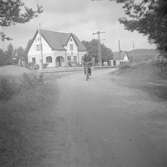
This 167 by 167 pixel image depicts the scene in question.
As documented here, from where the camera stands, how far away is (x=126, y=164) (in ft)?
14.8

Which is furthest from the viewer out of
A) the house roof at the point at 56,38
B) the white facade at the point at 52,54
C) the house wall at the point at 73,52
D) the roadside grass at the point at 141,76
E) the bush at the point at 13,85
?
the house wall at the point at 73,52

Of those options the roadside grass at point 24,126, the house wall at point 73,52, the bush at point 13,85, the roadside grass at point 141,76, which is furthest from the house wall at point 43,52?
the roadside grass at point 24,126

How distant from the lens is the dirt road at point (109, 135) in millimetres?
4711

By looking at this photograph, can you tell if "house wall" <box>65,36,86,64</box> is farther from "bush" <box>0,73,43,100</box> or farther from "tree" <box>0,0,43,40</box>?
"tree" <box>0,0,43,40</box>

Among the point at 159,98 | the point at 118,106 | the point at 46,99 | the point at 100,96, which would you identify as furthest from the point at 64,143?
the point at 159,98

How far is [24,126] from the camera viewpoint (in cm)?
679

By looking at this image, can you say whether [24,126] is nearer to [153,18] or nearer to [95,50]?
[153,18]

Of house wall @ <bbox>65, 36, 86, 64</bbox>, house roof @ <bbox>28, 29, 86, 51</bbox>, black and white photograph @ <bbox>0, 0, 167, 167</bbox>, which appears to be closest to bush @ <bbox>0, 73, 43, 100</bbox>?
black and white photograph @ <bbox>0, 0, 167, 167</bbox>

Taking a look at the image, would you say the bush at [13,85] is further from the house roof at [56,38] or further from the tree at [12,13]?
the house roof at [56,38]

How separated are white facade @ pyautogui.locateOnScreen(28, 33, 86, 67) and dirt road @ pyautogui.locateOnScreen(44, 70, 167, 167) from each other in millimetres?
42074

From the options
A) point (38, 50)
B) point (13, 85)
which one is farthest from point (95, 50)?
point (13, 85)

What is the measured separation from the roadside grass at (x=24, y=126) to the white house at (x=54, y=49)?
40158mm

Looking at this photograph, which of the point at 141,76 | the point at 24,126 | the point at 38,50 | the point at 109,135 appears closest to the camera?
the point at 109,135

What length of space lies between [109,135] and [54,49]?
153ft
